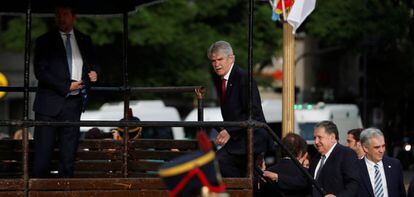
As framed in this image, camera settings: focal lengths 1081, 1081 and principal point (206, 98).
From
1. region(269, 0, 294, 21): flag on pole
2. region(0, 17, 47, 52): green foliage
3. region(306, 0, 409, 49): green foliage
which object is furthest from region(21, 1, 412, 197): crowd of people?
region(0, 17, 47, 52): green foliage

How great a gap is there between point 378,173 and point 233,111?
224 centimetres

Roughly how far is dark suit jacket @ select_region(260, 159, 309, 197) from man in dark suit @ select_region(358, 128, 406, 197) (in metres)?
0.69

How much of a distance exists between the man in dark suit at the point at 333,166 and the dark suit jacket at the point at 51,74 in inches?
85.7

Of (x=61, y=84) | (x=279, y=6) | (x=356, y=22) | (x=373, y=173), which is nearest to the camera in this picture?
(x=61, y=84)

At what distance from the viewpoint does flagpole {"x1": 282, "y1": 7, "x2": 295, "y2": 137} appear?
15.3m

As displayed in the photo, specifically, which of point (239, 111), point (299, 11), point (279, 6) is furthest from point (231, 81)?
point (279, 6)

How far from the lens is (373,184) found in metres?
10.1

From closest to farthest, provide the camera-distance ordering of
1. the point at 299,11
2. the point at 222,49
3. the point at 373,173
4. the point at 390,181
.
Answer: the point at 222,49 → the point at 390,181 → the point at 373,173 → the point at 299,11

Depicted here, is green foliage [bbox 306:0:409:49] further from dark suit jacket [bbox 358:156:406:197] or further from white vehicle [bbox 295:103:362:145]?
dark suit jacket [bbox 358:156:406:197]

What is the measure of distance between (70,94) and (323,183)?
2322mm

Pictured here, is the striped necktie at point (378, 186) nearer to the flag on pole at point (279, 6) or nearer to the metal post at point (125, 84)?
the metal post at point (125, 84)

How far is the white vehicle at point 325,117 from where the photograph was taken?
2708cm

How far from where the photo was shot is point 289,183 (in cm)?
952

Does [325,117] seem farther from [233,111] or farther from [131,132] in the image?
[233,111]
